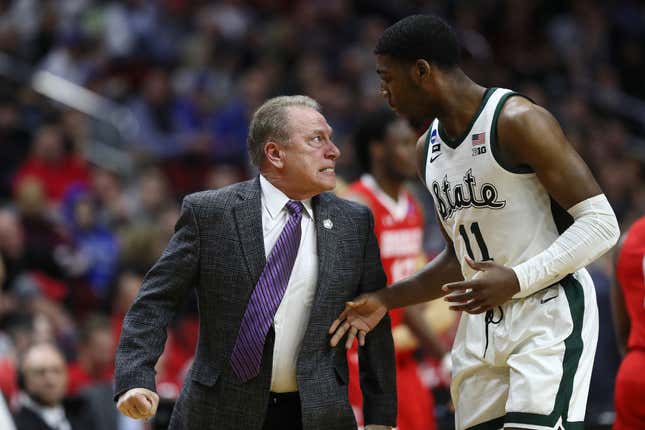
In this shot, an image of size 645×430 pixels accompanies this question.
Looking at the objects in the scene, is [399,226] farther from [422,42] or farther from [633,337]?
[422,42]

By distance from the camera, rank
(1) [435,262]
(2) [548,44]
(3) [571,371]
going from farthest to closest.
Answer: (2) [548,44] → (1) [435,262] → (3) [571,371]

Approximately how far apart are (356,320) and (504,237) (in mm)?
676

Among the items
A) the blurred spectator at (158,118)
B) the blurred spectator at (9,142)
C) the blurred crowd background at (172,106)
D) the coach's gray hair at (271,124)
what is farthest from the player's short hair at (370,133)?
the blurred spectator at (158,118)

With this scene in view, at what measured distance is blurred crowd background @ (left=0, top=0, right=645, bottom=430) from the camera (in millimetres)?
9336

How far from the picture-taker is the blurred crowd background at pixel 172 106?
934cm

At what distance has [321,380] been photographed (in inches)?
169

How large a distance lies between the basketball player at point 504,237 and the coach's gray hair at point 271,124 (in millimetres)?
425

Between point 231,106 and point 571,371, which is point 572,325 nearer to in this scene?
point 571,371

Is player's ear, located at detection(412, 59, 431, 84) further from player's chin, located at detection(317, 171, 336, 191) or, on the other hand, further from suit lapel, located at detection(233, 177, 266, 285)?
suit lapel, located at detection(233, 177, 266, 285)

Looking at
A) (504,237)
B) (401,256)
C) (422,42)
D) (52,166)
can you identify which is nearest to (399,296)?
(504,237)

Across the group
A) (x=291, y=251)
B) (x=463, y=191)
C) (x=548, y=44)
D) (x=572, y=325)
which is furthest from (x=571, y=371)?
(x=548, y=44)

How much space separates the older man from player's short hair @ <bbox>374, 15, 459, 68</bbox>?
1.58 feet

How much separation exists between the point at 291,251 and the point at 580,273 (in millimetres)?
1134

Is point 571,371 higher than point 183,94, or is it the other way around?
point 183,94
